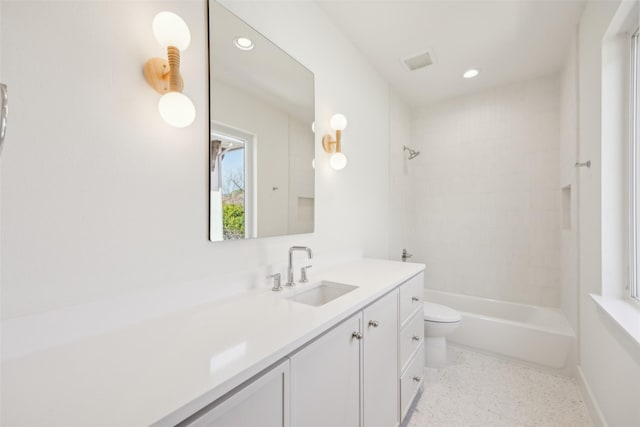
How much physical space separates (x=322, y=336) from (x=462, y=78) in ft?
9.48

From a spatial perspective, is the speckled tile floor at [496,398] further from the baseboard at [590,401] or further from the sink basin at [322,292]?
the sink basin at [322,292]

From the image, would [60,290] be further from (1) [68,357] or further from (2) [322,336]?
(2) [322,336]

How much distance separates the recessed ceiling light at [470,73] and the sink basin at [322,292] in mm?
2456

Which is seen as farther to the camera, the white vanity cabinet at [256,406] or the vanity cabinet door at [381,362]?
the vanity cabinet door at [381,362]

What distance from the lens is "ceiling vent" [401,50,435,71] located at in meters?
2.29

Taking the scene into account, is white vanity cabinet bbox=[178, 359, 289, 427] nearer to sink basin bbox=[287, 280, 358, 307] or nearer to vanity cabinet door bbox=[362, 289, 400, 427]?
vanity cabinet door bbox=[362, 289, 400, 427]

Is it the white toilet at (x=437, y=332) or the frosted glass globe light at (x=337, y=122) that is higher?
the frosted glass globe light at (x=337, y=122)

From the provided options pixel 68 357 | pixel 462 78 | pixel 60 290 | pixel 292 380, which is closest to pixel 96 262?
pixel 60 290

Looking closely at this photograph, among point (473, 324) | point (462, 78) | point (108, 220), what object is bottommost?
point (473, 324)

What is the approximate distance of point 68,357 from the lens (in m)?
0.65

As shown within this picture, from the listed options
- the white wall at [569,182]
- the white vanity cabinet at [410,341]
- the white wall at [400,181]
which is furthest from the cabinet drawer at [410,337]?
the white wall at [569,182]

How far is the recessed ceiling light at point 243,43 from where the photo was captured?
122cm

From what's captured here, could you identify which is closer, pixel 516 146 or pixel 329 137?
pixel 329 137

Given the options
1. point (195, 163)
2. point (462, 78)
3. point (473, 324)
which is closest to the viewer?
point (195, 163)
